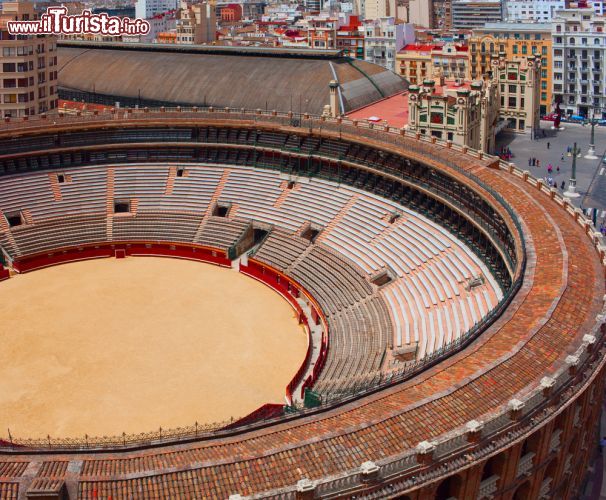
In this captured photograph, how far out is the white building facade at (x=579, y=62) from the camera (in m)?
140

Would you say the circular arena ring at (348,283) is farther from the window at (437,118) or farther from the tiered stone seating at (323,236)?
the window at (437,118)

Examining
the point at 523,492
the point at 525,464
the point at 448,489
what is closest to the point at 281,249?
the point at 523,492

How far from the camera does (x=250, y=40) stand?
19312cm

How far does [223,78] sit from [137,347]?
204ft

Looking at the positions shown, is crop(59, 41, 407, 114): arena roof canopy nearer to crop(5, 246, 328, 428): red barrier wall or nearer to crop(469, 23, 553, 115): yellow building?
Result: crop(5, 246, 328, 428): red barrier wall

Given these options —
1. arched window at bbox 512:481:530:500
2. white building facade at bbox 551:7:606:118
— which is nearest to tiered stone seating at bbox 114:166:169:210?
arched window at bbox 512:481:530:500

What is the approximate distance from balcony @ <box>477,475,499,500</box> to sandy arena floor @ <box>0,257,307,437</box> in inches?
859

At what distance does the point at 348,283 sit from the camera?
6569 cm

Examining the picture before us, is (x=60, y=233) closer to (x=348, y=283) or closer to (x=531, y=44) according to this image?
(x=348, y=283)

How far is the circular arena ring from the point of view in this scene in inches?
1153

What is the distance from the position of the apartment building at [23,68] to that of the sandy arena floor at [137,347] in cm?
3717

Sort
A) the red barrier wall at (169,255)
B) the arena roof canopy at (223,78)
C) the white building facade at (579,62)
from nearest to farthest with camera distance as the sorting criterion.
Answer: the red barrier wall at (169,255)
the arena roof canopy at (223,78)
the white building facade at (579,62)

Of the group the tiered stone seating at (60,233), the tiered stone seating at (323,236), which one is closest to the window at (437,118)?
the tiered stone seating at (323,236)

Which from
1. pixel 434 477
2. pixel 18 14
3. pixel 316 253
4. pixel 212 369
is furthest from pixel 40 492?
pixel 18 14
